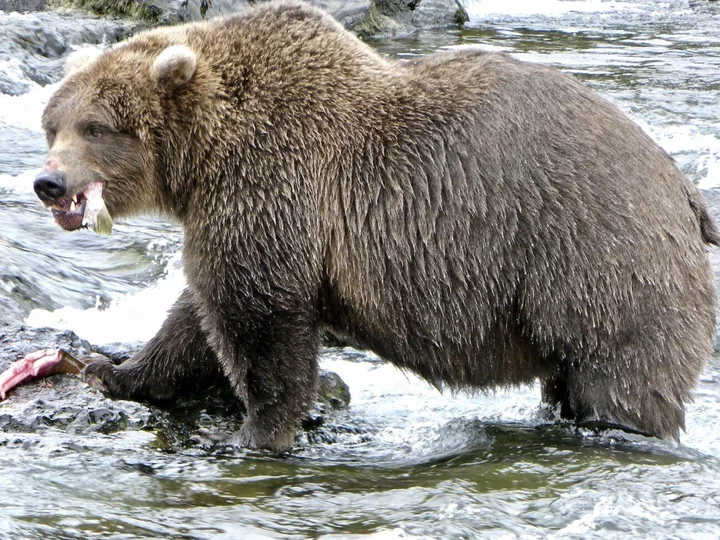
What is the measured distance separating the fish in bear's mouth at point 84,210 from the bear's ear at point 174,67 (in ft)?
2.31

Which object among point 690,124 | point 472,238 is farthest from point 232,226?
point 690,124

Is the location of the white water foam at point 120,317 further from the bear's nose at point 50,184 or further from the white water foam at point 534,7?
the white water foam at point 534,7

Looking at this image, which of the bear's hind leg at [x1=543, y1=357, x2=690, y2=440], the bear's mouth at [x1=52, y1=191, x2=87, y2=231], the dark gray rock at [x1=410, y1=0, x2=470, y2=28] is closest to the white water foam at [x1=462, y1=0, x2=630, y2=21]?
the dark gray rock at [x1=410, y1=0, x2=470, y2=28]

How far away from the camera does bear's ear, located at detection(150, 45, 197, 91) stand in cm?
618

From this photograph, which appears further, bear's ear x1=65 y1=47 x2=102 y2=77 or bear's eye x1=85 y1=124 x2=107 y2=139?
bear's ear x1=65 y1=47 x2=102 y2=77

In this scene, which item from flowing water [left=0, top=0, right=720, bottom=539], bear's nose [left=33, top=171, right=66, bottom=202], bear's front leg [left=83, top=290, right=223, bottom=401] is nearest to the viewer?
flowing water [left=0, top=0, right=720, bottom=539]

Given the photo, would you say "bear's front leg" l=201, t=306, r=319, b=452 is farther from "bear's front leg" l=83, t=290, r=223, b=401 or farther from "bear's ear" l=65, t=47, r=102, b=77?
"bear's ear" l=65, t=47, r=102, b=77

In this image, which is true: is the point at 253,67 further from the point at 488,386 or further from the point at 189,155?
the point at 488,386

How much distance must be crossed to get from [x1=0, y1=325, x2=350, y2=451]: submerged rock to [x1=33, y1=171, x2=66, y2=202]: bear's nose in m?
1.20

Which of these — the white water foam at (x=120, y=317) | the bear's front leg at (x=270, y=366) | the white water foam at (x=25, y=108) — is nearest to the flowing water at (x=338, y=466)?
the white water foam at (x=120, y=317)

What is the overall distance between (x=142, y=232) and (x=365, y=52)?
562cm

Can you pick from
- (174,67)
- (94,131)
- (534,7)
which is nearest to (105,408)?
(94,131)

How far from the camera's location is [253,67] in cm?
645

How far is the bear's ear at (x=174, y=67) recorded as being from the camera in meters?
6.18
